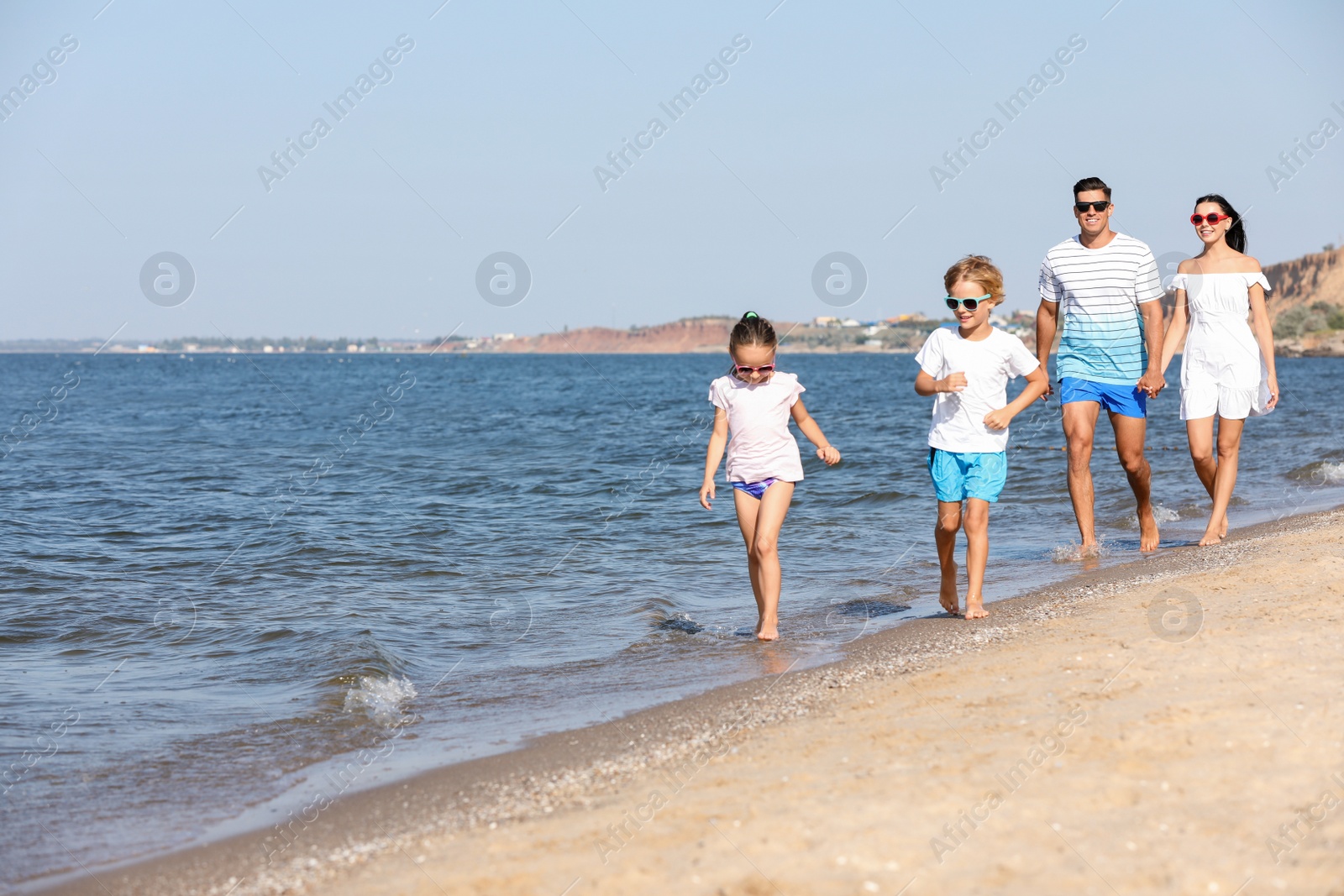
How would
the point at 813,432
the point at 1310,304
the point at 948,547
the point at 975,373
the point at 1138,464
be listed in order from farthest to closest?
the point at 1310,304
the point at 1138,464
the point at 948,547
the point at 813,432
the point at 975,373

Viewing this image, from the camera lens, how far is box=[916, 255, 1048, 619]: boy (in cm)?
539

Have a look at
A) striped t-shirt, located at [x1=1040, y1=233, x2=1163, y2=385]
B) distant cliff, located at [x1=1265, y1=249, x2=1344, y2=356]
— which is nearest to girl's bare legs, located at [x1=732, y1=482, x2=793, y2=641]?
striped t-shirt, located at [x1=1040, y1=233, x2=1163, y2=385]

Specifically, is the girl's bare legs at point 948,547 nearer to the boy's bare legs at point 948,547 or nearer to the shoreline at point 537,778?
the boy's bare legs at point 948,547

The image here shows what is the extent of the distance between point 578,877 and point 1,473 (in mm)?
15317

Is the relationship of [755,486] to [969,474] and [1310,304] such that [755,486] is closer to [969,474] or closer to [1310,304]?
[969,474]

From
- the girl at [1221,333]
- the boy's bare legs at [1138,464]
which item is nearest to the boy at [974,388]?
the boy's bare legs at [1138,464]

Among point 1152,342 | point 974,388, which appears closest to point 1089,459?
point 1152,342

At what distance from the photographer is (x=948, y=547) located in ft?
19.2

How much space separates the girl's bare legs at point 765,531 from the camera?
555cm

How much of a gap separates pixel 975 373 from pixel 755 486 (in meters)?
1.21

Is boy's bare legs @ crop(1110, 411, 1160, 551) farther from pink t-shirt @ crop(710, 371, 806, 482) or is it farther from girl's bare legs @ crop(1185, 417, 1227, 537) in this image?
pink t-shirt @ crop(710, 371, 806, 482)

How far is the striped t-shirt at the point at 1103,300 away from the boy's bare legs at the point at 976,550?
4.87 ft

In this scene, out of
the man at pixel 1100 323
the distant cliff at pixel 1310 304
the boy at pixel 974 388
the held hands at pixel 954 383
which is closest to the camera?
the held hands at pixel 954 383

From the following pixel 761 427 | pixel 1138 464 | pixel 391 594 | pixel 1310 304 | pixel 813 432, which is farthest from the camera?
pixel 1310 304
